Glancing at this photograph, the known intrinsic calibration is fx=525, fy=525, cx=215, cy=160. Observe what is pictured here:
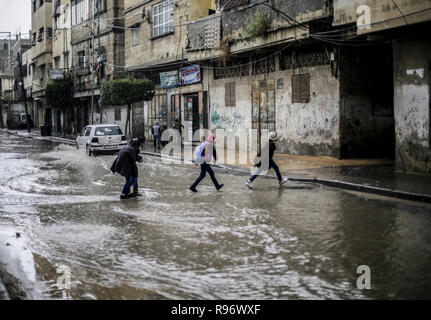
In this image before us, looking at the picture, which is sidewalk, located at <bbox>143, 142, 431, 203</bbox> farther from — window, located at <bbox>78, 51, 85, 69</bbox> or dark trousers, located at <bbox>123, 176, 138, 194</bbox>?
window, located at <bbox>78, 51, 85, 69</bbox>

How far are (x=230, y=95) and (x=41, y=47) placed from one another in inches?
1492

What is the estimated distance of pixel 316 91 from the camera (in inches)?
792

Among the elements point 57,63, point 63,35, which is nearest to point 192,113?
point 63,35

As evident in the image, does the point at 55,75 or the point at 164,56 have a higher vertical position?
the point at 55,75

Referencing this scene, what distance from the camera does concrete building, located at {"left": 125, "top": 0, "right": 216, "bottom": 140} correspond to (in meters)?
28.5

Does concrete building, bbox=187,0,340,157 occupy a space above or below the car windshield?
above

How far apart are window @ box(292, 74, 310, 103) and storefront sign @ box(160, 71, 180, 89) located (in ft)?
35.4

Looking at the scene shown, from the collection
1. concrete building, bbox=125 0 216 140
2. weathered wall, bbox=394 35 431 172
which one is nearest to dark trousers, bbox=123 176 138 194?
weathered wall, bbox=394 35 431 172

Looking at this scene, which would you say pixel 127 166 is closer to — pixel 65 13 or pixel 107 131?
pixel 107 131

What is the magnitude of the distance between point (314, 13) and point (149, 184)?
354 inches

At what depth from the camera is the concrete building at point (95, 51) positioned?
38.8m

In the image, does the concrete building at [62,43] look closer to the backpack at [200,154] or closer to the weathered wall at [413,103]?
the backpack at [200,154]

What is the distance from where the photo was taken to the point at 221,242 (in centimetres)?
736

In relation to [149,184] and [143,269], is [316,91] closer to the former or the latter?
[149,184]
